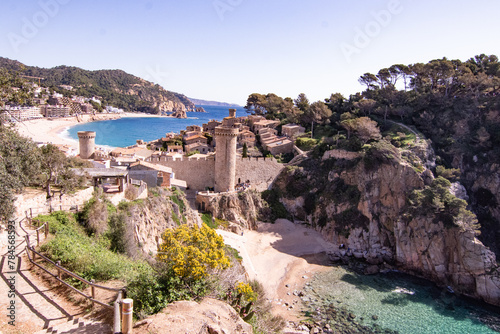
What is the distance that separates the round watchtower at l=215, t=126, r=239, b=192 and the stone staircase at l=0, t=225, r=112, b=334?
18.8 metres

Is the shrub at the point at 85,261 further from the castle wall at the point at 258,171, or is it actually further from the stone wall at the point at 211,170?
the castle wall at the point at 258,171

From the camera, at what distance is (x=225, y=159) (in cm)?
2756

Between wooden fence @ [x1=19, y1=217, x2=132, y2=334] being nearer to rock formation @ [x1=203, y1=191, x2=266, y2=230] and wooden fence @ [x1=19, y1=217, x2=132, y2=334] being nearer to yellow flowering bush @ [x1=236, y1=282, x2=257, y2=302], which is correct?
yellow flowering bush @ [x1=236, y1=282, x2=257, y2=302]

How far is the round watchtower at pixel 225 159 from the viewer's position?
88.1 feet

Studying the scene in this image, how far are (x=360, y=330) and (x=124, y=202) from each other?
49.9ft

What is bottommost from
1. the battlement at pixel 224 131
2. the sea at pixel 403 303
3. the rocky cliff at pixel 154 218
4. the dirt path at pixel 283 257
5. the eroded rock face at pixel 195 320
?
the sea at pixel 403 303

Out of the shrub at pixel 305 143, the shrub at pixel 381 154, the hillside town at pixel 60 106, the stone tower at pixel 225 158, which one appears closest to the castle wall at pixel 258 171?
the stone tower at pixel 225 158

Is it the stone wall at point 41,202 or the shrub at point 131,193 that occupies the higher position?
the stone wall at point 41,202

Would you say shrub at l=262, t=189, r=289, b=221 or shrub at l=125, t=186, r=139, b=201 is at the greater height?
shrub at l=125, t=186, r=139, b=201

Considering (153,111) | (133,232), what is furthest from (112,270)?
(153,111)

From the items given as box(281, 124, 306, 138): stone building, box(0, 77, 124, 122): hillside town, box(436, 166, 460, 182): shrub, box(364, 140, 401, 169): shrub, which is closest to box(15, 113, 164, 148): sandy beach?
box(0, 77, 124, 122): hillside town

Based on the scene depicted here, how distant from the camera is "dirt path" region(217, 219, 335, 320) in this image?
2119 centimetres

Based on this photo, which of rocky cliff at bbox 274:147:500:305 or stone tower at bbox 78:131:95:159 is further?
stone tower at bbox 78:131:95:159

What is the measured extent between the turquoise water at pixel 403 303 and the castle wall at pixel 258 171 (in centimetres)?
1075
